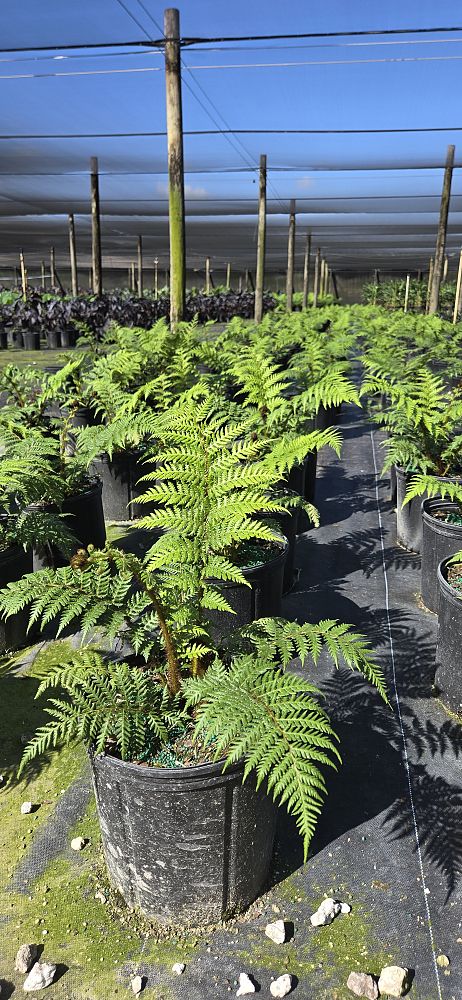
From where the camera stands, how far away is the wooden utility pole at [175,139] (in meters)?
7.00

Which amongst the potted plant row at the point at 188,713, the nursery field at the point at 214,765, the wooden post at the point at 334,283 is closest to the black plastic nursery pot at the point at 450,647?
the nursery field at the point at 214,765

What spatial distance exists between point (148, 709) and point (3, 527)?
6.35 ft

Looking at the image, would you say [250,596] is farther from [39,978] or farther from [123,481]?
[123,481]

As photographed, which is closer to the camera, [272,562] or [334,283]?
[272,562]

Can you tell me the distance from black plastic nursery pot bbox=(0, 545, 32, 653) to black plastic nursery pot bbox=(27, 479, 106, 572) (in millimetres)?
408

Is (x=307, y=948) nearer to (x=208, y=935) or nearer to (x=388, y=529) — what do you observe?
(x=208, y=935)

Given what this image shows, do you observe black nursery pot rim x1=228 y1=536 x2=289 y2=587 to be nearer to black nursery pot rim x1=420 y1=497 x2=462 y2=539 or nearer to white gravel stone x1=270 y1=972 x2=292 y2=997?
black nursery pot rim x1=420 y1=497 x2=462 y2=539

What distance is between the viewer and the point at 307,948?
1.94 m

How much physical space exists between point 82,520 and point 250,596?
1.49 m

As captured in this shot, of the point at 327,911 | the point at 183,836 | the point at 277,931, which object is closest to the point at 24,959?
the point at 183,836

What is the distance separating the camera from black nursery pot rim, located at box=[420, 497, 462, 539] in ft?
12.3

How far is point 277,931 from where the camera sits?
77.4 inches

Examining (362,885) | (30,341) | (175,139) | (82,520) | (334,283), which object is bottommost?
(362,885)

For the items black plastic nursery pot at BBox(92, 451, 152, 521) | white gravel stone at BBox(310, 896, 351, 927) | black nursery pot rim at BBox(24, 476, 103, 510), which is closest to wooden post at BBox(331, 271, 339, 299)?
black plastic nursery pot at BBox(92, 451, 152, 521)
